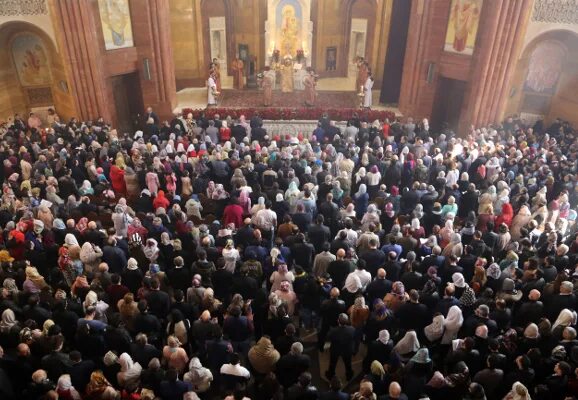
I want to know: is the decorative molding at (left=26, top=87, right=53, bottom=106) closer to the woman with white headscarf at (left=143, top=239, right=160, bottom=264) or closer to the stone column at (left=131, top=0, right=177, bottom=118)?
the stone column at (left=131, top=0, right=177, bottom=118)

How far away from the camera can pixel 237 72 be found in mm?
22000

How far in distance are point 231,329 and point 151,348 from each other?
1.14 m

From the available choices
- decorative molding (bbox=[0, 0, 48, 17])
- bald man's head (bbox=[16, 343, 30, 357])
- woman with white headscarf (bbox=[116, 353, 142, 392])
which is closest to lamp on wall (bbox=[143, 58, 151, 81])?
decorative molding (bbox=[0, 0, 48, 17])

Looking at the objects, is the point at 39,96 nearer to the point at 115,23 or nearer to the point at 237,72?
the point at 115,23

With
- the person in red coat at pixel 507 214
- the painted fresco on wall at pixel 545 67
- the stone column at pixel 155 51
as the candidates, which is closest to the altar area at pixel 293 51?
the stone column at pixel 155 51

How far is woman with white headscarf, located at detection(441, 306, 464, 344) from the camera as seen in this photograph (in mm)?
6574

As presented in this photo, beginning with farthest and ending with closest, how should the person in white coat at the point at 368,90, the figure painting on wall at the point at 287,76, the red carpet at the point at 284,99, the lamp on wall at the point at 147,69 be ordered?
the figure painting on wall at the point at 287,76, the red carpet at the point at 284,99, the person in white coat at the point at 368,90, the lamp on wall at the point at 147,69

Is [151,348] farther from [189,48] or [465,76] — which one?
[189,48]

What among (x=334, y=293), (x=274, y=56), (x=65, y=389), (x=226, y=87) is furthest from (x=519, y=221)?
(x=226, y=87)

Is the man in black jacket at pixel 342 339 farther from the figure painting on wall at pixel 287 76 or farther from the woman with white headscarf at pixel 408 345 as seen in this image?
the figure painting on wall at pixel 287 76

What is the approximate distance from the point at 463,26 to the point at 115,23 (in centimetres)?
1255

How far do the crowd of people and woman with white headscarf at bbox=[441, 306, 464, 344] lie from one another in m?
0.02

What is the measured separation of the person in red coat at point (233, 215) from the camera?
31.2 feet

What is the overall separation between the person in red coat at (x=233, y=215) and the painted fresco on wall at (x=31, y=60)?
1190cm
